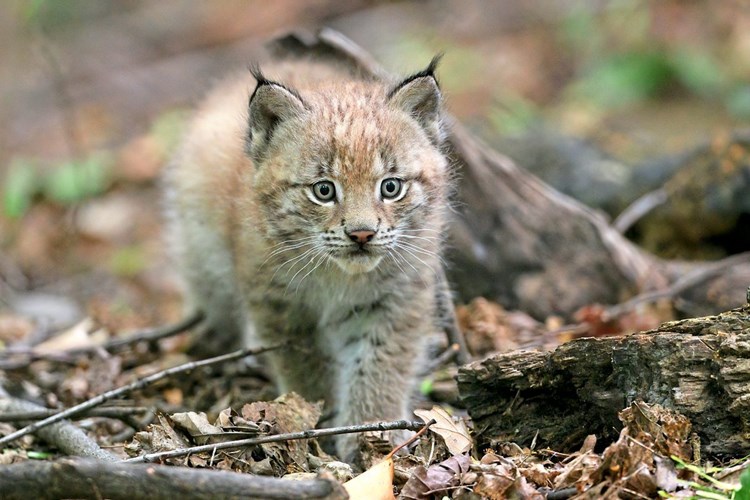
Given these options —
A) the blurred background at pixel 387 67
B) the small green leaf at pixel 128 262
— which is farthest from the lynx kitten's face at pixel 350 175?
the small green leaf at pixel 128 262

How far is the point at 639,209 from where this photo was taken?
7922 mm

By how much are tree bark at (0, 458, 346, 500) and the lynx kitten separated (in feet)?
5.77

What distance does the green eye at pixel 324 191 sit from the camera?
4922mm

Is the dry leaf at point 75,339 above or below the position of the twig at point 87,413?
above

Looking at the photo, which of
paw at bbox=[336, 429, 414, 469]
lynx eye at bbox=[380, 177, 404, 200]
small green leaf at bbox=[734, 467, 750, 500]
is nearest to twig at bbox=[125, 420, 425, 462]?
paw at bbox=[336, 429, 414, 469]

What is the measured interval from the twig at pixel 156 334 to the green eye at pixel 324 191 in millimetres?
2414

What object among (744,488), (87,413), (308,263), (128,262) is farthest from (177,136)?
(744,488)

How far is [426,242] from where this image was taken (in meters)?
5.43

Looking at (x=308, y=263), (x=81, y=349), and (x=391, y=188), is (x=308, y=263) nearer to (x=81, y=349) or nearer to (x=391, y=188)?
(x=391, y=188)

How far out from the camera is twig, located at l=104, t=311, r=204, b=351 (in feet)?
21.3

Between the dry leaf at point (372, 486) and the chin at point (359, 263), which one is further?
the chin at point (359, 263)

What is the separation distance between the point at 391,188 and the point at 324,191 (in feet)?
1.32

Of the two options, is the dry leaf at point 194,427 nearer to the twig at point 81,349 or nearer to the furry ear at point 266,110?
the furry ear at point 266,110

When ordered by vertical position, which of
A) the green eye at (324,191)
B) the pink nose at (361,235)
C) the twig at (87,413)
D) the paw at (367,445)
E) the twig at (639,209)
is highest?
the twig at (639,209)
